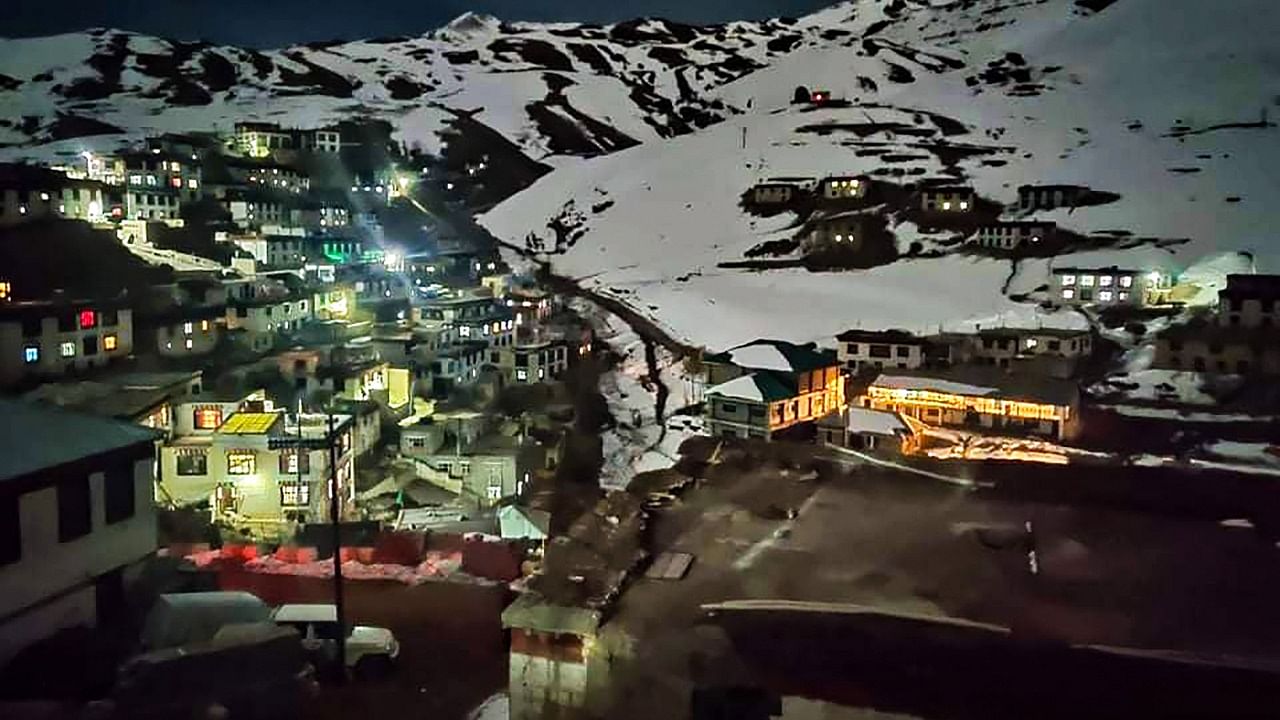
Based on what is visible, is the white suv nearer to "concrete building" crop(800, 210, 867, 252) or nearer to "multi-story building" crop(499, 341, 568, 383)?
"multi-story building" crop(499, 341, 568, 383)

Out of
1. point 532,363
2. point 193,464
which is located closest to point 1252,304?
point 532,363

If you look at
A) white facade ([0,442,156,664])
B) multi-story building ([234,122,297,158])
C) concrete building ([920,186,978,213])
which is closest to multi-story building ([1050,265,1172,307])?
concrete building ([920,186,978,213])

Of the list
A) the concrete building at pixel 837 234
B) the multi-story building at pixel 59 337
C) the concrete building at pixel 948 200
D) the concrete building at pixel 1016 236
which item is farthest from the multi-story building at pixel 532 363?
the concrete building at pixel 948 200

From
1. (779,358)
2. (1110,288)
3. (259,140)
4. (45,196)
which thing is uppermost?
(259,140)

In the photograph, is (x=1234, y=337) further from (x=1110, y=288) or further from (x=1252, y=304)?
(x=1110, y=288)

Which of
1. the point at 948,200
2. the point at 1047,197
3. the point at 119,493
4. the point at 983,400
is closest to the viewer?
the point at 119,493

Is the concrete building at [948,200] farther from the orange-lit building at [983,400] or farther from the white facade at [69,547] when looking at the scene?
the white facade at [69,547]

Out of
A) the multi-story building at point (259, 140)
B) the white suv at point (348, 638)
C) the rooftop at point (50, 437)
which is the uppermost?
the multi-story building at point (259, 140)
